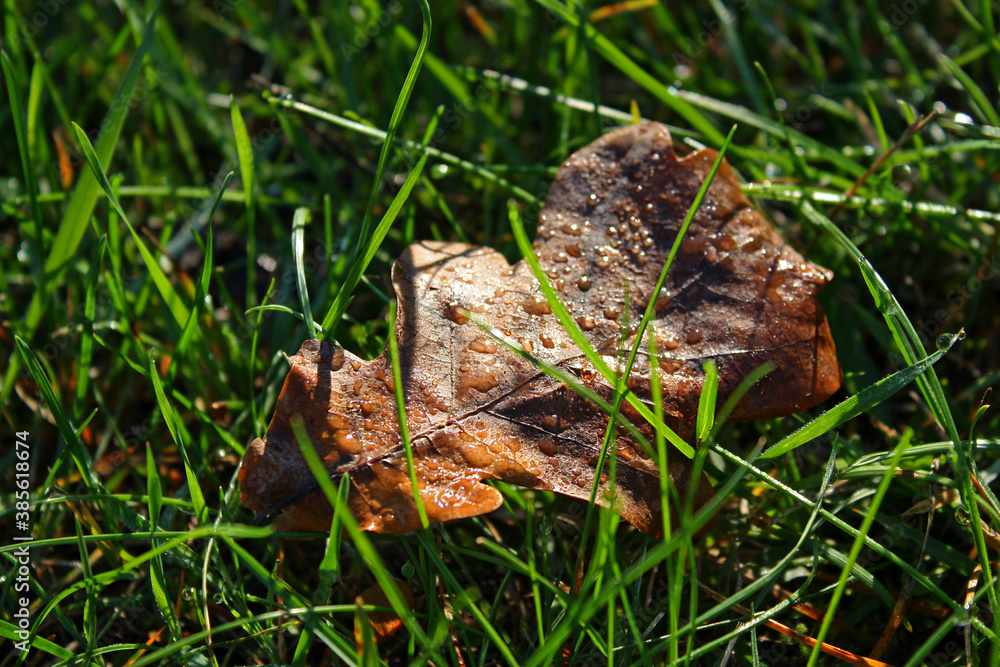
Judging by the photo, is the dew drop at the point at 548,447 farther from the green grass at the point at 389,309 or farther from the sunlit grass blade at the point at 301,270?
the sunlit grass blade at the point at 301,270

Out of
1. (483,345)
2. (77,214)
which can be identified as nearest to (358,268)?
(483,345)

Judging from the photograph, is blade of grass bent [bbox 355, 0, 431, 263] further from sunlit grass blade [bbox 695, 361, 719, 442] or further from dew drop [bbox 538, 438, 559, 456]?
sunlit grass blade [bbox 695, 361, 719, 442]

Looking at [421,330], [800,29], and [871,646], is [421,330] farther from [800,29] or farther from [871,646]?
[800,29]

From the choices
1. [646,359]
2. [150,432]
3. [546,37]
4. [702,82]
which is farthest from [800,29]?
[150,432]

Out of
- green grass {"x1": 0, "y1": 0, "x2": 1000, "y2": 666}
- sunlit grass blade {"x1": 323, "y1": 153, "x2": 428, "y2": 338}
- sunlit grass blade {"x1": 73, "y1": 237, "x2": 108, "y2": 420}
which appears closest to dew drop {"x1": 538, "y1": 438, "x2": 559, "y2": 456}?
green grass {"x1": 0, "y1": 0, "x2": 1000, "y2": 666}

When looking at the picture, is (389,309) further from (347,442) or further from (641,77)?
(641,77)
